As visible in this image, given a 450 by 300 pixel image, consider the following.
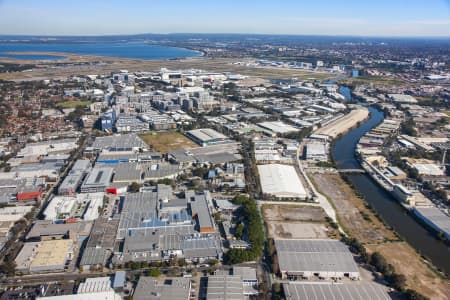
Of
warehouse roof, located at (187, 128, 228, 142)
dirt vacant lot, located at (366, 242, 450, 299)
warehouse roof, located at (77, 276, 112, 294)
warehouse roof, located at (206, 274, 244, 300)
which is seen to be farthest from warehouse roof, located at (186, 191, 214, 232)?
warehouse roof, located at (187, 128, 228, 142)

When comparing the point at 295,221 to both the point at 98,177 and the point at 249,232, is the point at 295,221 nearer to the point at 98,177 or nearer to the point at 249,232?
the point at 249,232

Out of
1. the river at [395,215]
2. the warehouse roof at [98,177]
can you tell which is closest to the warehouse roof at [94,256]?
the warehouse roof at [98,177]

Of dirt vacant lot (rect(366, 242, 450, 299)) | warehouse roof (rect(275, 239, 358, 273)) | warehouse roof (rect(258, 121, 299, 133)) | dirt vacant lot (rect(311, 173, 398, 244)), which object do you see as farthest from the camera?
warehouse roof (rect(258, 121, 299, 133))

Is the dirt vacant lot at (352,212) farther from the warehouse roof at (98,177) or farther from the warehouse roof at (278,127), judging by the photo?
the warehouse roof at (98,177)

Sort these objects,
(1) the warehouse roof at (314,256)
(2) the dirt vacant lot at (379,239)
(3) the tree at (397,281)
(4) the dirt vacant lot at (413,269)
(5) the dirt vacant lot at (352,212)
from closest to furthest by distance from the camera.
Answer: (3) the tree at (397,281) < (4) the dirt vacant lot at (413,269) < (2) the dirt vacant lot at (379,239) < (1) the warehouse roof at (314,256) < (5) the dirt vacant lot at (352,212)

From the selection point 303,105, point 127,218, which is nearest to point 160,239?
point 127,218

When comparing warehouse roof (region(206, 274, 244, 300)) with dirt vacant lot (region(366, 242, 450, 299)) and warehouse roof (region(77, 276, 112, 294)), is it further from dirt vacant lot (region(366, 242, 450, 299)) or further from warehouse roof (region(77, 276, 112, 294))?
dirt vacant lot (region(366, 242, 450, 299))

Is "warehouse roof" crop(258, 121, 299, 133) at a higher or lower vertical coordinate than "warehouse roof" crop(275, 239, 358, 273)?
higher
